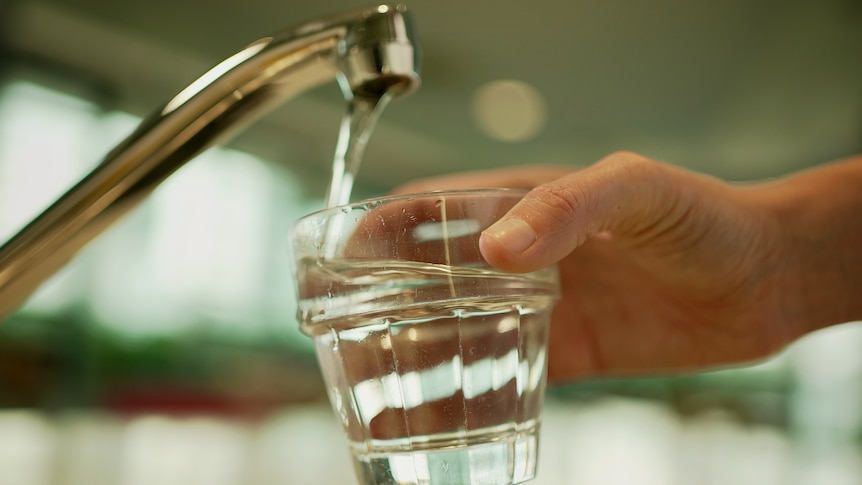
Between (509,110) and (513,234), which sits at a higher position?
(509,110)

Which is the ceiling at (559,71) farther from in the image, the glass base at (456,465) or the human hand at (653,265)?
the glass base at (456,465)

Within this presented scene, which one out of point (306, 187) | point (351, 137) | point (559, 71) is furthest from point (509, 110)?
point (351, 137)

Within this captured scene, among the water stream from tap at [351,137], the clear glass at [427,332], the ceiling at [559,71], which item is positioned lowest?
the clear glass at [427,332]

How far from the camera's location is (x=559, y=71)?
278 cm

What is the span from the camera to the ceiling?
6.57ft

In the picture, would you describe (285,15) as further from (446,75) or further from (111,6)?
(446,75)

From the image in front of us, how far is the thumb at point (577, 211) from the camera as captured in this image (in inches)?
10.3

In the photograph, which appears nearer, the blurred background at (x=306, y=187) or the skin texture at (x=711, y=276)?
the skin texture at (x=711, y=276)

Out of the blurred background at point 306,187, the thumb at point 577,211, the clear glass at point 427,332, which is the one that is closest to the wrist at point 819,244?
the thumb at point 577,211

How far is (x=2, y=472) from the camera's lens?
4.30 ft

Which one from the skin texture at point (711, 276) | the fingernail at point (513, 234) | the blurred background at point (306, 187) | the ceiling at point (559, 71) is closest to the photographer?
the fingernail at point (513, 234)

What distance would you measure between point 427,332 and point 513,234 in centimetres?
5

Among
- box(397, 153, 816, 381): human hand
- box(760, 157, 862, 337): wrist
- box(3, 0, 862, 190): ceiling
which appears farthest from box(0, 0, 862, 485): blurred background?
box(760, 157, 862, 337): wrist

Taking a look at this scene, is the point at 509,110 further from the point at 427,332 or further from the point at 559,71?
the point at 427,332
